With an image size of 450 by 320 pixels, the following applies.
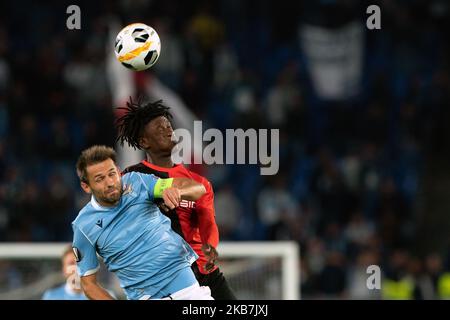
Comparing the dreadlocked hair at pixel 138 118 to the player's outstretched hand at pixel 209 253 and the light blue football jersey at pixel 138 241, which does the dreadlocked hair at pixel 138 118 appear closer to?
the light blue football jersey at pixel 138 241

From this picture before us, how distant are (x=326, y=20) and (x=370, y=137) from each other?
2243mm

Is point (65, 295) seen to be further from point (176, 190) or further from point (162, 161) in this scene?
point (176, 190)

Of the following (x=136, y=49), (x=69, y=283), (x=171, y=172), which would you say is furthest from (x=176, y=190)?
(x=69, y=283)

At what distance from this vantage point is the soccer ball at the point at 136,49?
7.15m

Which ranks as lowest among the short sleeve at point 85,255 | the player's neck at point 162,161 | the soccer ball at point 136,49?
the short sleeve at point 85,255

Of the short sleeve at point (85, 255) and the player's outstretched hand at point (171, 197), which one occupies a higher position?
the player's outstretched hand at point (171, 197)

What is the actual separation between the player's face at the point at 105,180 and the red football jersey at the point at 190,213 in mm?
457

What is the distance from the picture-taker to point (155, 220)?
20.7ft

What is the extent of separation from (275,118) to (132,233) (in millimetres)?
9932

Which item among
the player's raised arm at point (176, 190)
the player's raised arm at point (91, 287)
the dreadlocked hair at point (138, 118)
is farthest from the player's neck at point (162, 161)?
the player's raised arm at point (91, 287)

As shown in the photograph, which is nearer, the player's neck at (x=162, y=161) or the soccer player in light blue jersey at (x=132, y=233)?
the soccer player in light blue jersey at (x=132, y=233)

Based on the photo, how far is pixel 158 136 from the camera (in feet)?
22.1

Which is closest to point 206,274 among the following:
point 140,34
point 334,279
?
point 140,34

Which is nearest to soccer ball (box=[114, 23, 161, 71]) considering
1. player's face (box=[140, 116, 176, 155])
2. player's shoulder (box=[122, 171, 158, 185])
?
player's face (box=[140, 116, 176, 155])
